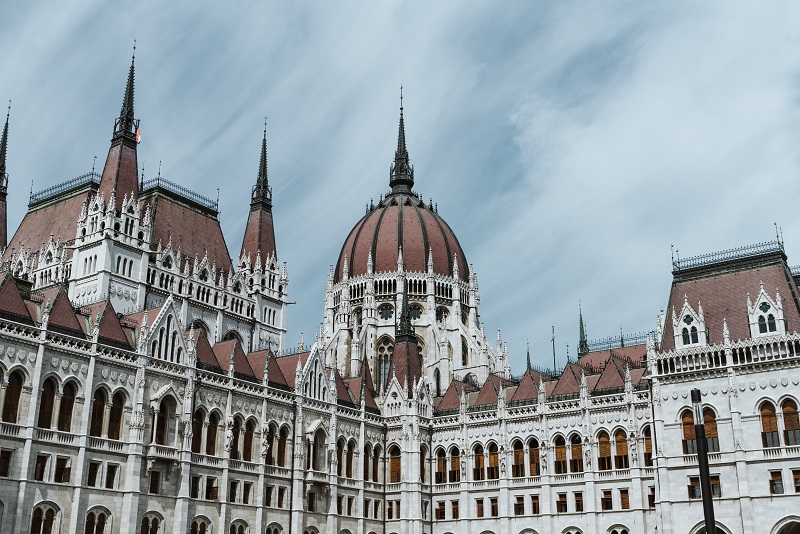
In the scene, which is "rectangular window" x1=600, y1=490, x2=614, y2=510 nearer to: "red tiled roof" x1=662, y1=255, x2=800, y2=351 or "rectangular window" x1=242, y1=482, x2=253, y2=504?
"red tiled roof" x1=662, y1=255, x2=800, y2=351

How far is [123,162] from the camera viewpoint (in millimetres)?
69000

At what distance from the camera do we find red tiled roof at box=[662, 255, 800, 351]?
57.3 metres

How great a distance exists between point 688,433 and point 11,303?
41.9 meters

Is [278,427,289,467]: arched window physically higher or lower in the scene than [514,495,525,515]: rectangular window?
higher

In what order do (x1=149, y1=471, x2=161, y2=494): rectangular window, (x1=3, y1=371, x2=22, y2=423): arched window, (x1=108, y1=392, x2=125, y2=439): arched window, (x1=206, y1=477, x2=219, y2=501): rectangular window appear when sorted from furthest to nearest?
(x1=206, y1=477, x2=219, y2=501): rectangular window → (x1=149, y1=471, x2=161, y2=494): rectangular window → (x1=108, y1=392, x2=125, y2=439): arched window → (x1=3, y1=371, x2=22, y2=423): arched window

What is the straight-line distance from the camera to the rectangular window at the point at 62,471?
48.0 m

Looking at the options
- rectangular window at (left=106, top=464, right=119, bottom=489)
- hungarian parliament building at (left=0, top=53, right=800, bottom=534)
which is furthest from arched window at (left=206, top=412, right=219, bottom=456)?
rectangular window at (left=106, top=464, right=119, bottom=489)

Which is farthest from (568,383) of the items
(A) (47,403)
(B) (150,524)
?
(A) (47,403)

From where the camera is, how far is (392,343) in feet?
294

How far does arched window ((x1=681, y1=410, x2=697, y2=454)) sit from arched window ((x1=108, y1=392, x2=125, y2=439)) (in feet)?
116

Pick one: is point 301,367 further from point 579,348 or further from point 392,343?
point 579,348

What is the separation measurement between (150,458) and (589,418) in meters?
31.0

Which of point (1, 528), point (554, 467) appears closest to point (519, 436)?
point (554, 467)

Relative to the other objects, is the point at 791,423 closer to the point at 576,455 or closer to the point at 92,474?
the point at 576,455
